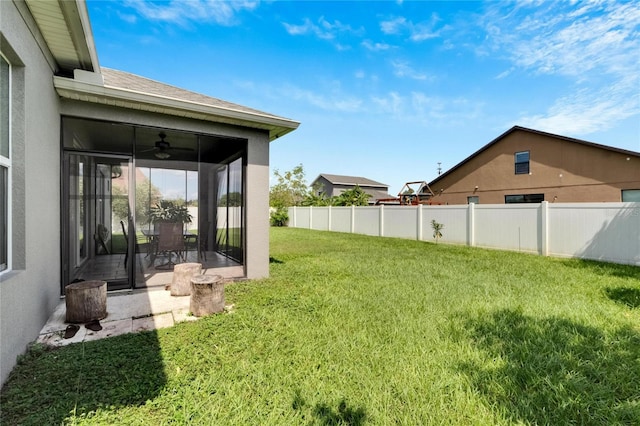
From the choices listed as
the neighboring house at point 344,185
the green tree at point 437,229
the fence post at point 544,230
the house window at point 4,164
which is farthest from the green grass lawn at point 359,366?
the neighboring house at point 344,185

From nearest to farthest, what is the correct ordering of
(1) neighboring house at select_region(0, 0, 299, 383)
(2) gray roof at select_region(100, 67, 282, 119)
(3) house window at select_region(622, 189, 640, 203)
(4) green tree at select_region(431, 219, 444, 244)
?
(1) neighboring house at select_region(0, 0, 299, 383)
(2) gray roof at select_region(100, 67, 282, 119)
(4) green tree at select_region(431, 219, 444, 244)
(3) house window at select_region(622, 189, 640, 203)

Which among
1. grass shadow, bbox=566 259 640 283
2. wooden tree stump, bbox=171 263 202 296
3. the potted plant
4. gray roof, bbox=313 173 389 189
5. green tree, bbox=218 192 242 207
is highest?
gray roof, bbox=313 173 389 189

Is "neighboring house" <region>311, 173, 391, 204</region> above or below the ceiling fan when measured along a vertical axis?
above

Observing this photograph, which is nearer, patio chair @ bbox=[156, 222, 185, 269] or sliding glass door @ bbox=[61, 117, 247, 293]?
sliding glass door @ bbox=[61, 117, 247, 293]

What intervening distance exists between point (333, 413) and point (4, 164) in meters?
3.64

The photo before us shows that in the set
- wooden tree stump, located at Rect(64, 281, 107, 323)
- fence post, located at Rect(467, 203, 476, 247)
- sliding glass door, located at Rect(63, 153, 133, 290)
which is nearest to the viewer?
wooden tree stump, located at Rect(64, 281, 107, 323)

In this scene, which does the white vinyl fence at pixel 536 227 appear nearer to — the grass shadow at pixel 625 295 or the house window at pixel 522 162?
the grass shadow at pixel 625 295

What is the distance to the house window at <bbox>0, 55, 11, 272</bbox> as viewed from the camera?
2.61 m

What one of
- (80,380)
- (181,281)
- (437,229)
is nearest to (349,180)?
(437,229)

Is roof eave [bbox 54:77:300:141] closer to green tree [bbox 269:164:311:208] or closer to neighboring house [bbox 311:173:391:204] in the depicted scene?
green tree [bbox 269:164:311:208]

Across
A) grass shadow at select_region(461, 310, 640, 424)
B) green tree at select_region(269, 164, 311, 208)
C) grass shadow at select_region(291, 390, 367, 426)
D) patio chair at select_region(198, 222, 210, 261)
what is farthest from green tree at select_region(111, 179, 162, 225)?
green tree at select_region(269, 164, 311, 208)

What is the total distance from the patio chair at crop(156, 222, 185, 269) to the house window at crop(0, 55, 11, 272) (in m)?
3.07

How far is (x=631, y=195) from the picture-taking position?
12.8m

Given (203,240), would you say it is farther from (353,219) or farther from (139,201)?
(353,219)
